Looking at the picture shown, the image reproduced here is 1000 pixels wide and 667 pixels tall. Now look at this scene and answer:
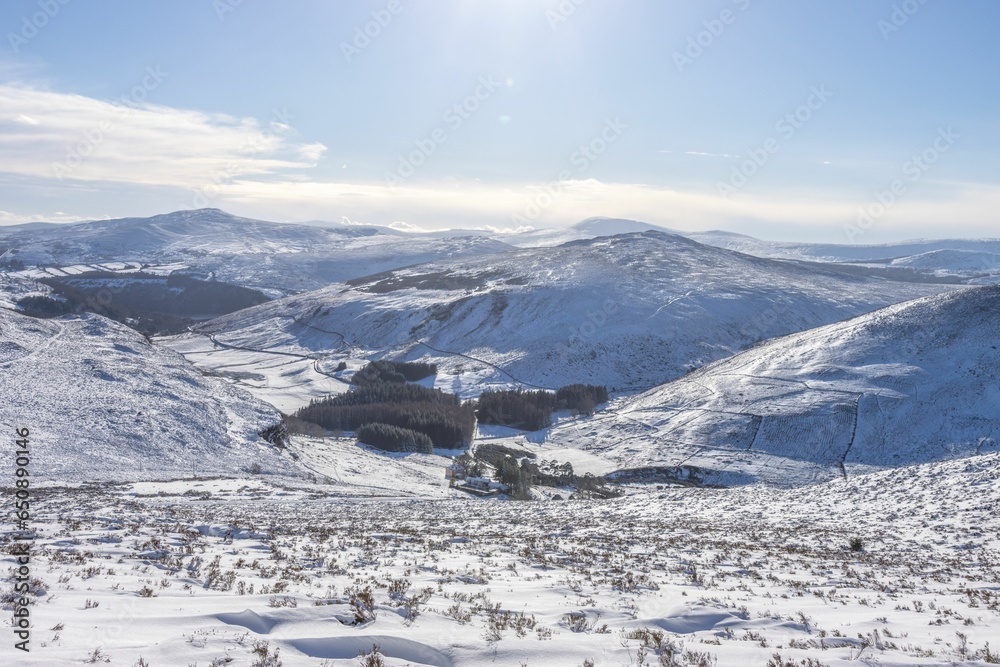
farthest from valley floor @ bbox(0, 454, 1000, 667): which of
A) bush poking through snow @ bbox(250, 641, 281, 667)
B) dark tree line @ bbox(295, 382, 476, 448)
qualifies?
dark tree line @ bbox(295, 382, 476, 448)

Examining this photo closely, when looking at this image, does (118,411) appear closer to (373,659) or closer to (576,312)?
(373,659)

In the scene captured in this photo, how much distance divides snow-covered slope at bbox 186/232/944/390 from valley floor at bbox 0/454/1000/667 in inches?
2654

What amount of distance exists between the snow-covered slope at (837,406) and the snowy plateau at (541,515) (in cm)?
26

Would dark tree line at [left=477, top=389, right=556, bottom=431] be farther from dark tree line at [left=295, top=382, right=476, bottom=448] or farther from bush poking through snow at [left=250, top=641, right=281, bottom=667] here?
bush poking through snow at [left=250, top=641, right=281, bottom=667]

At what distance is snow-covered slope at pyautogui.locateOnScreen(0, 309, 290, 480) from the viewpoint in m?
35.5

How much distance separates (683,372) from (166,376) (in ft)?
216

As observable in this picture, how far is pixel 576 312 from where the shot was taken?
119 metres

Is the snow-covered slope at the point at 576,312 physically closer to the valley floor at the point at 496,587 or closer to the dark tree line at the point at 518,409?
the dark tree line at the point at 518,409

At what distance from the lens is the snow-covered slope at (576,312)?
102 meters

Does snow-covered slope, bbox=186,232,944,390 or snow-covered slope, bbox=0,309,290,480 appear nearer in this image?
snow-covered slope, bbox=0,309,290,480

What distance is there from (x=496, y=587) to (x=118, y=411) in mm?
36706

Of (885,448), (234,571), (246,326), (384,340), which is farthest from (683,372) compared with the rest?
(246,326)

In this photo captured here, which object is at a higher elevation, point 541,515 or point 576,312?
point 576,312

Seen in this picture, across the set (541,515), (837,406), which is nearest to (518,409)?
(837,406)
